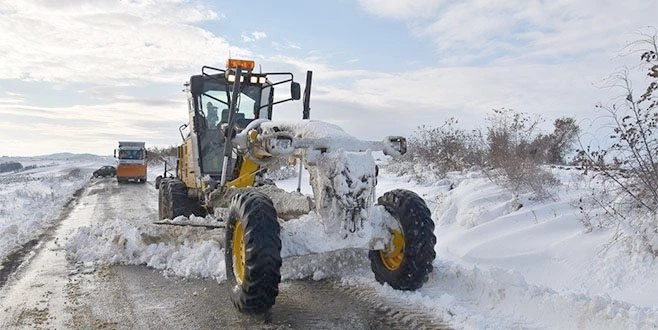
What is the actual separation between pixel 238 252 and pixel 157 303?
3.15ft

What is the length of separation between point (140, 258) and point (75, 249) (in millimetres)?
1426

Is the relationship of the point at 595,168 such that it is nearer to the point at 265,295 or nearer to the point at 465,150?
the point at 265,295

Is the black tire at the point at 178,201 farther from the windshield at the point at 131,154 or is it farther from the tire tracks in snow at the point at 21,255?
the windshield at the point at 131,154

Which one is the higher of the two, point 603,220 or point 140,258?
point 603,220

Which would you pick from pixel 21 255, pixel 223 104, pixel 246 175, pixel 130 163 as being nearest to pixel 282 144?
pixel 246 175

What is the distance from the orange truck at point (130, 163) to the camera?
30.3m

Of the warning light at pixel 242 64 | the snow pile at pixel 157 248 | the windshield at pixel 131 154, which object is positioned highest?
the warning light at pixel 242 64

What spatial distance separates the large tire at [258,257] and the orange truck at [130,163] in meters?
27.4

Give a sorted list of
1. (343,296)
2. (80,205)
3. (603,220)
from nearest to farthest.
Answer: (343,296) → (603,220) → (80,205)

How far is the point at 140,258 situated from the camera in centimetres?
700

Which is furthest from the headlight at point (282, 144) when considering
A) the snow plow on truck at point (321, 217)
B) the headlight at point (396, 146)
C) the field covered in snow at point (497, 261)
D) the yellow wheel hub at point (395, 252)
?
the field covered in snow at point (497, 261)

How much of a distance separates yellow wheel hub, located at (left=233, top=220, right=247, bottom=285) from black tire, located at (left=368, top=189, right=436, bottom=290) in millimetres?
1441

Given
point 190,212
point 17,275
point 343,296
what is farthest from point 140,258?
point 343,296

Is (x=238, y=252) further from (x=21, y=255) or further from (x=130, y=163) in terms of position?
(x=130, y=163)
